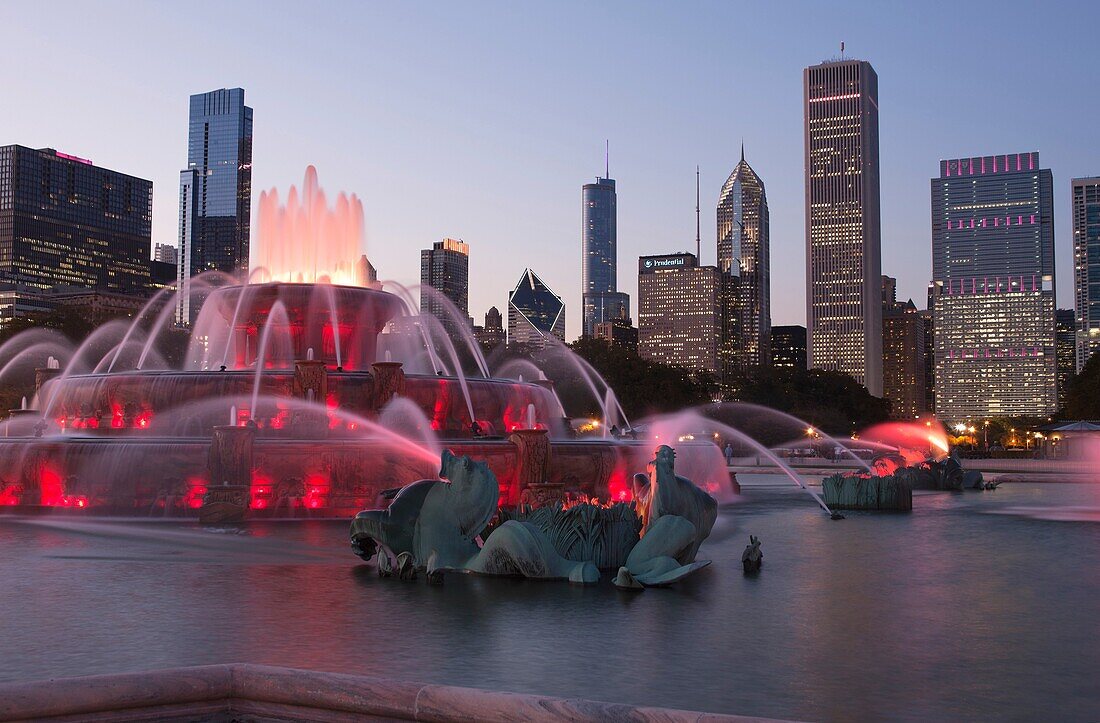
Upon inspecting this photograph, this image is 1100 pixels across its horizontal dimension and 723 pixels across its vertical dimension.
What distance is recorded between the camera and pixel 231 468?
2317cm

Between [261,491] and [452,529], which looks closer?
[452,529]

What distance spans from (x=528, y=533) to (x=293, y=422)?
15.4 meters

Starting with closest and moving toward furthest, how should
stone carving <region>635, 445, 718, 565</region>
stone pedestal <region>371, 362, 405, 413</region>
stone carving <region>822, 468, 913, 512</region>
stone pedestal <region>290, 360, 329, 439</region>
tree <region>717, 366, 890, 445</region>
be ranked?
stone carving <region>635, 445, 718, 565</region> → stone pedestal <region>290, 360, 329, 439</region> → stone carving <region>822, 468, 913, 512</region> → stone pedestal <region>371, 362, 405, 413</region> → tree <region>717, 366, 890, 445</region>

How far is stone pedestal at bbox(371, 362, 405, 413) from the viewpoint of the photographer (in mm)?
29469

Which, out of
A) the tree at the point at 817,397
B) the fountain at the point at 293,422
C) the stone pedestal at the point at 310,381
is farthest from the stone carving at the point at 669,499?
the tree at the point at 817,397

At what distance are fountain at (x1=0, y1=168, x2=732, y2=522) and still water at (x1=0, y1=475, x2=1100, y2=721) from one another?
463 centimetres

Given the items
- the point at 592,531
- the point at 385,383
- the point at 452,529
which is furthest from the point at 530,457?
the point at 452,529

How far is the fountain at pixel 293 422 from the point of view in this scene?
934 inches

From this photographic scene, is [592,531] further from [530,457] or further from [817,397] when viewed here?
[817,397]

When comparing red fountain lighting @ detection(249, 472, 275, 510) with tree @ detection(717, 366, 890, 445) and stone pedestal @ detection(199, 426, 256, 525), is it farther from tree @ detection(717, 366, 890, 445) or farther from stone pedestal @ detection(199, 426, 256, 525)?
tree @ detection(717, 366, 890, 445)

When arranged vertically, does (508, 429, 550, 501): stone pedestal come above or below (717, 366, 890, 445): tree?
below

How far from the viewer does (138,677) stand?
25.7ft

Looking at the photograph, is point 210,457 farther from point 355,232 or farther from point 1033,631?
point 355,232

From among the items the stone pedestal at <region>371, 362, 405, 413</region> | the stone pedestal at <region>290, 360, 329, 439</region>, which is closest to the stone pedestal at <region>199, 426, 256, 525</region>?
the stone pedestal at <region>290, 360, 329, 439</region>
